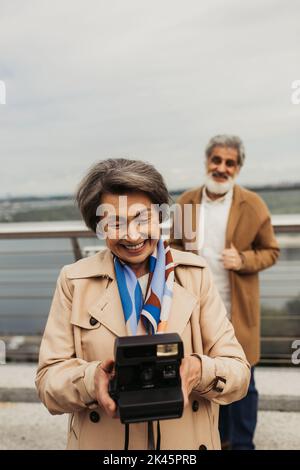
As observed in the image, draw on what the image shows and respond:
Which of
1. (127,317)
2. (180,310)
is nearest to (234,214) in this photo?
(180,310)

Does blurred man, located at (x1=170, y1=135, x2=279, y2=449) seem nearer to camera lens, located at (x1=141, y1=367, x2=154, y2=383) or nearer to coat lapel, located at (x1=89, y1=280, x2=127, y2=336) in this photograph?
coat lapel, located at (x1=89, y1=280, x2=127, y2=336)

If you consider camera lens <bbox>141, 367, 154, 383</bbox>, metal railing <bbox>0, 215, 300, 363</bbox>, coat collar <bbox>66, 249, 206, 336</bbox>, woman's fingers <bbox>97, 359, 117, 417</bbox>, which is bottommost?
metal railing <bbox>0, 215, 300, 363</bbox>

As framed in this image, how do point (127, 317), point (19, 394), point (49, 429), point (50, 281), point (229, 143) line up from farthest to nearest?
point (50, 281)
point (19, 394)
point (49, 429)
point (229, 143)
point (127, 317)

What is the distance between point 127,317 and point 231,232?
46.6 inches

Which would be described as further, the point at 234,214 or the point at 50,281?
the point at 50,281

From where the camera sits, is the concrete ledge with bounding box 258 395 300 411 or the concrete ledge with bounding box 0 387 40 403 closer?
the concrete ledge with bounding box 258 395 300 411

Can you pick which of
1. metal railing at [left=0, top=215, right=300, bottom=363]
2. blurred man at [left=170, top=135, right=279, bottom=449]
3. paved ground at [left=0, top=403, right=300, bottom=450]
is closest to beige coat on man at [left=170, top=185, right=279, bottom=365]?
blurred man at [left=170, top=135, right=279, bottom=449]

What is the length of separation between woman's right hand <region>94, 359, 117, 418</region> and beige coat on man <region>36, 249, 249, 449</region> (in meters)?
0.10

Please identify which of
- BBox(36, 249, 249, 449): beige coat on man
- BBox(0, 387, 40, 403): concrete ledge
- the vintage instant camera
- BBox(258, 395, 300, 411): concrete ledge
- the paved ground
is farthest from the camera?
BBox(0, 387, 40, 403): concrete ledge

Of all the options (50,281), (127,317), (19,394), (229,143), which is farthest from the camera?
(50,281)

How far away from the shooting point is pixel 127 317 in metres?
1.29

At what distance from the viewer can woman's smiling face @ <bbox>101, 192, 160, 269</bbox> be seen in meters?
1.30

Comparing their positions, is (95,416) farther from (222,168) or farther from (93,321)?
(222,168)

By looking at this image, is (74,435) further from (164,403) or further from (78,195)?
(78,195)
